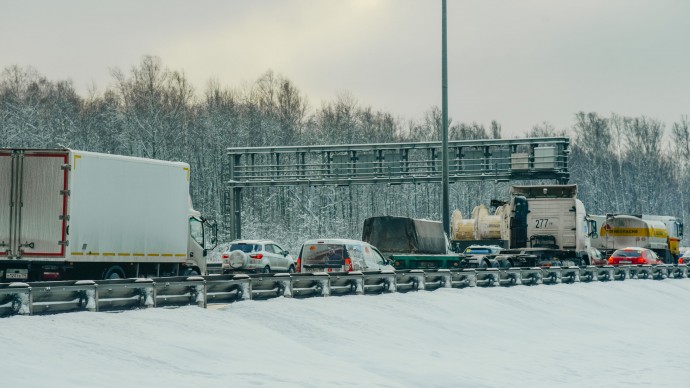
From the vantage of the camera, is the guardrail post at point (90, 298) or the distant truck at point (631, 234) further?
the distant truck at point (631, 234)

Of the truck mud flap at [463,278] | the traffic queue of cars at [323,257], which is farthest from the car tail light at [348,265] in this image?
the truck mud flap at [463,278]

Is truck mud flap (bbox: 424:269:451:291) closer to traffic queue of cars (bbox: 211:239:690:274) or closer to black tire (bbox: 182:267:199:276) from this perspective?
traffic queue of cars (bbox: 211:239:690:274)

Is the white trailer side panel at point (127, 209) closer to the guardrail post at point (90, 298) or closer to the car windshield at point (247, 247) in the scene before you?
the guardrail post at point (90, 298)

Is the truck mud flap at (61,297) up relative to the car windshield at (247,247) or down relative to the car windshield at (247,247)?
down

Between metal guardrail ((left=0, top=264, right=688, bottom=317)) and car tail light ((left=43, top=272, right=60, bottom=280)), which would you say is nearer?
metal guardrail ((left=0, top=264, right=688, bottom=317))

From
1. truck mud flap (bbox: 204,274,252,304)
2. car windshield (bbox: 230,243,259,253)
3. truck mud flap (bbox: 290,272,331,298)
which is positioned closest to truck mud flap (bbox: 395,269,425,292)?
truck mud flap (bbox: 290,272,331,298)

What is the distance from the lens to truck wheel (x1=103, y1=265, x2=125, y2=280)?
1052 inches

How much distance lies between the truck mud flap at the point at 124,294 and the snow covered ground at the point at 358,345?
0.37 m

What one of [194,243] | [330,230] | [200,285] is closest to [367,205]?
[330,230]

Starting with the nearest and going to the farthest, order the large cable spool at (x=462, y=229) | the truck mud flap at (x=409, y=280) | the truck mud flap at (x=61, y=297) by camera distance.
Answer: the truck mud flap at (x=61, y=297)
the truck mud flap at (x=409, y=280)
the large cable spool at (x=462, y=229)

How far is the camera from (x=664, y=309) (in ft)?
132

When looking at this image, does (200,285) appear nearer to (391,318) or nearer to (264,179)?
(391,318)

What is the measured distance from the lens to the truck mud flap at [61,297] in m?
19.2

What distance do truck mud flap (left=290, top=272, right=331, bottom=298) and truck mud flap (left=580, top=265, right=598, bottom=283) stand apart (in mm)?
17104
